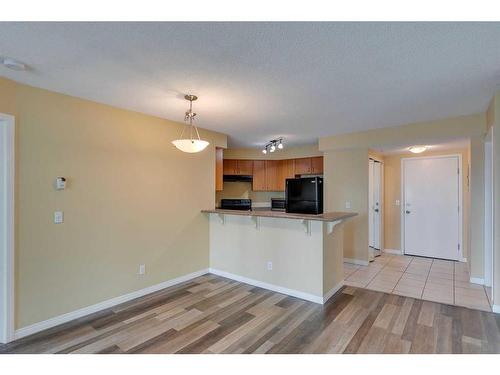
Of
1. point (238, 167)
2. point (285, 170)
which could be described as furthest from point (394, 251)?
point (238, 167)

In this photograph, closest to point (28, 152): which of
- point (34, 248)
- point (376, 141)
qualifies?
point (34, 248)

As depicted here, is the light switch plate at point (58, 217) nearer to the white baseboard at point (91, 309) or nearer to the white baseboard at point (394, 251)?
the white baseboard at point (91, 309)

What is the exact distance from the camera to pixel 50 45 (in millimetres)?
1776

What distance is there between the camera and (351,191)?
15.9 feet

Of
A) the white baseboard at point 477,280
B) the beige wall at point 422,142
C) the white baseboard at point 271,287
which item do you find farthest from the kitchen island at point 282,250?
the white baseboard at point 477,280

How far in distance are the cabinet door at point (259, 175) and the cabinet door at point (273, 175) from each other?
104mm

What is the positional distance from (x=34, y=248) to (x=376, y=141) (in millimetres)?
4852

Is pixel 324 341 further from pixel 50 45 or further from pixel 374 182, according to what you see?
pixel 374 182

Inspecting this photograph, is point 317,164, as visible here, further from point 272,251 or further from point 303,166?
point 272,251

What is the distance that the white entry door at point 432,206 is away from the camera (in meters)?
5.04

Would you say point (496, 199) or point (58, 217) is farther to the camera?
point (496, 199)

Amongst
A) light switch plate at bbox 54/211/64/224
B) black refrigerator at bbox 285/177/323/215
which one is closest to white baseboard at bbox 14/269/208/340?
light switch plate at bbox 54/211/64/224

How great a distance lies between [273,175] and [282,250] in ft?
10.9

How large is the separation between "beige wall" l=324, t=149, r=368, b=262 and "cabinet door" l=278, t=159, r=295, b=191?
125cm
